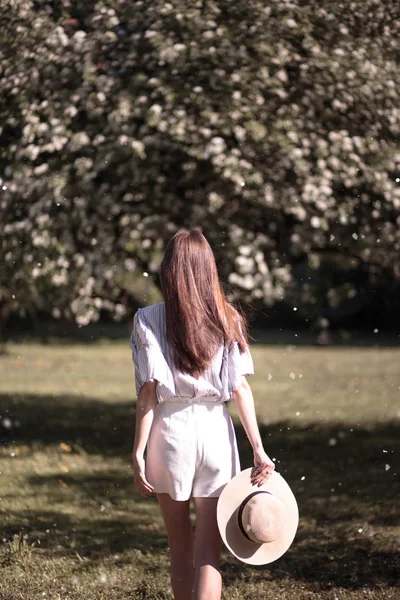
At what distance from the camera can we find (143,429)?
4059 millimetres

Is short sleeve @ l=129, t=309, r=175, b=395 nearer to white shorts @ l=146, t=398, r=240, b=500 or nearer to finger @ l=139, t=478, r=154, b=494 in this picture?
white shorts @ l=146, t=398, r=240, b=500

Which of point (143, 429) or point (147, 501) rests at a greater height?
point (143, 429)

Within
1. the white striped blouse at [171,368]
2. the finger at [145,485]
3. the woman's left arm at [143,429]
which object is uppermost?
the white striped blouse at [171,368]

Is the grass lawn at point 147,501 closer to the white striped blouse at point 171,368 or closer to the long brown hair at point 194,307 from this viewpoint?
the white striped blouse at point 171,368

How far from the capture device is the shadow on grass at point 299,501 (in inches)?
245

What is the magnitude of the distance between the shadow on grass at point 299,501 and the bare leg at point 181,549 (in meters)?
1.70

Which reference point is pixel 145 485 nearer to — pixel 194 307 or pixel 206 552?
pixel 206 552

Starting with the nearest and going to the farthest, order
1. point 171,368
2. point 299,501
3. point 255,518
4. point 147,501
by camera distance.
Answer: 1. point 255,518
2. point 171,368
3. point 299,501
4. point 147,501

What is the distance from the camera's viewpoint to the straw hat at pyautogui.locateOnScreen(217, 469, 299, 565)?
4.01m

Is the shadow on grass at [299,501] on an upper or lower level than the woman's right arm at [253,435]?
lower

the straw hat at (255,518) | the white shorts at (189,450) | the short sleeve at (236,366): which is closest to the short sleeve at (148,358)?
the white shorts at (189,450)

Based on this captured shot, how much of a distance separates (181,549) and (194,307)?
3.86ft

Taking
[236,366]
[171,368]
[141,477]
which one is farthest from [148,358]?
[141,477]

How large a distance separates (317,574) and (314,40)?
5.02m
